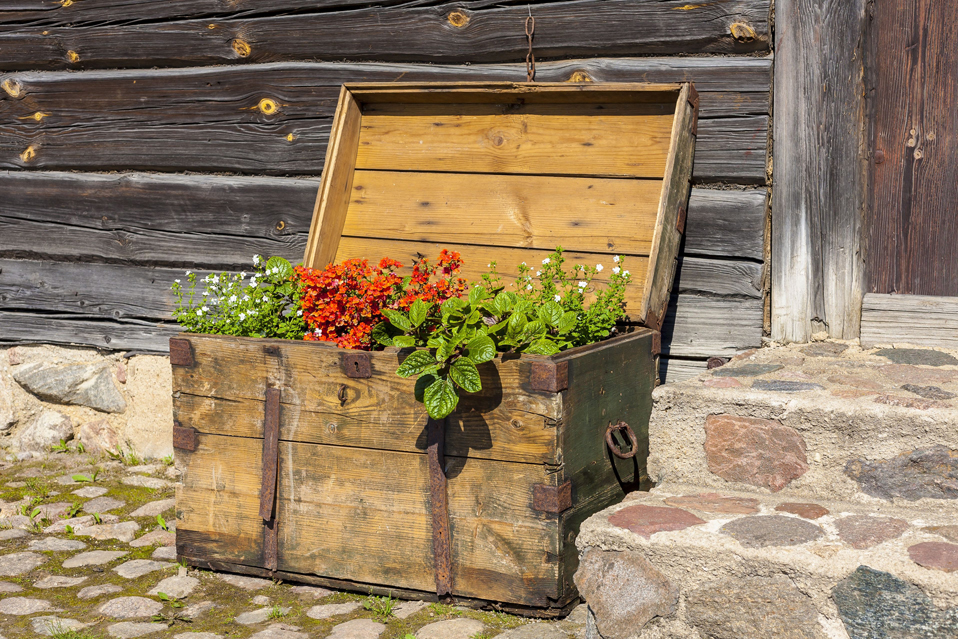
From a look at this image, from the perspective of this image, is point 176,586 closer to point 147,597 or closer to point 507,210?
point 147,597

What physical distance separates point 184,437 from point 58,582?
646mm

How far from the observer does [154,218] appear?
164 inches

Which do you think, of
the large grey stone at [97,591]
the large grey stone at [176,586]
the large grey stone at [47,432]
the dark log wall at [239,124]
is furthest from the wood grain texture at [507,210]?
the large grey stone at [47,432]

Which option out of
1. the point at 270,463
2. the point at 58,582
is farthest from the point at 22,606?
the point at 270,463

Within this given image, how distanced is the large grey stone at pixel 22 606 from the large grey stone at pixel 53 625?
72 millimetres

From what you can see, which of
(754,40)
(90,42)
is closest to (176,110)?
(90,42)

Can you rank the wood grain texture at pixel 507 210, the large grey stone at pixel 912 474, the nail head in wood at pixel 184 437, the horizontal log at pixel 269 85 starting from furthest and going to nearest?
the horizontal log at pixel 269 85 < the wood grain texture at pixel 507 210 < the nail head in wood at pixel 184 437 < the large grey stone at pixel 912 474

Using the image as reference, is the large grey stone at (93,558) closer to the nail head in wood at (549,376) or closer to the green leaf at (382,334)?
the green leaf at (382,334)

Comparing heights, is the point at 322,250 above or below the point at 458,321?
above

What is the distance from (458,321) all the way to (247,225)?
5.94 feet

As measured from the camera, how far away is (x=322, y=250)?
3332 mm

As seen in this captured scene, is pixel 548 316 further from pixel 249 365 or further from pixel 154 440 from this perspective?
pixel 154 440

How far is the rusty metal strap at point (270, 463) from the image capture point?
2727mm

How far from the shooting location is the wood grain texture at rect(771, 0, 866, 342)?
10.0 feet
